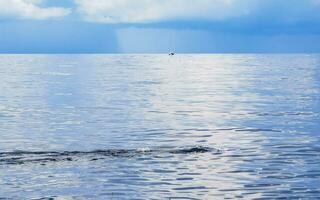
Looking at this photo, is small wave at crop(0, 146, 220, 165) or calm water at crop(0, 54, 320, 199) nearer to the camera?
calm water at crop(0, 54, 320, 199)

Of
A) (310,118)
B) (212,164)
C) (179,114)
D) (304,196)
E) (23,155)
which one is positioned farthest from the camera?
(179,114)

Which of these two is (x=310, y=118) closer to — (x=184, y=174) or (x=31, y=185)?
(x=184, y=174)

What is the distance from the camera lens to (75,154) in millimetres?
35906

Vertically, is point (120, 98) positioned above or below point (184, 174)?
above

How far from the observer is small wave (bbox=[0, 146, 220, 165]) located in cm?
3369

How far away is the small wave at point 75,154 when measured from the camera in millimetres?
33688

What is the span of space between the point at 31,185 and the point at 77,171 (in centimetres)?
346

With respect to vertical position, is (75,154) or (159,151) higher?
(159,151)

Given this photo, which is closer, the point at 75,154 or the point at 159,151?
the point at 75,154

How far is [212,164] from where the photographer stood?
32375mm

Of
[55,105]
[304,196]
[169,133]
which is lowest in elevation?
[304,196]

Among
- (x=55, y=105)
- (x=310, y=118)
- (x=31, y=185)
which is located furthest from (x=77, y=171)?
(x=55, y=105)

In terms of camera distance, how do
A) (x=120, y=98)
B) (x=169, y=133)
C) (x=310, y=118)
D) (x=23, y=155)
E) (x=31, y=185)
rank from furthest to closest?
(x=120, y=98) < (x=310, y=118) < (x=169, y=133) < (x=23, y=155) < (x=31, y=185)

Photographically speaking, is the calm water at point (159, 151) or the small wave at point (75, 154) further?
the small wave at point (75, 154)
